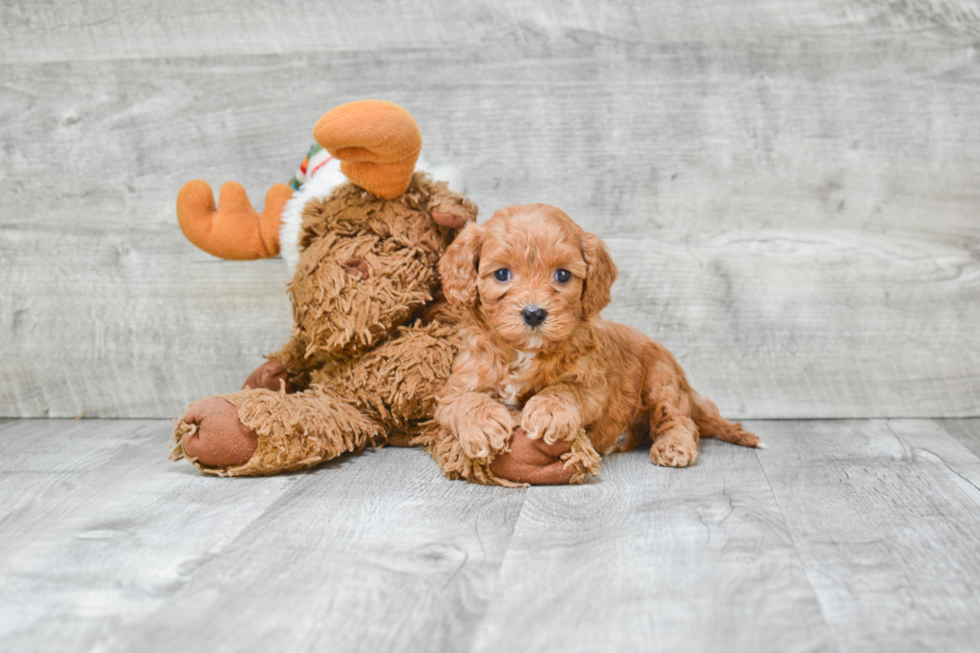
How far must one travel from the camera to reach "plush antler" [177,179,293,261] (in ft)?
6.91

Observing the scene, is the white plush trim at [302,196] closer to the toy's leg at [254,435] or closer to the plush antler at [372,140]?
the plush antler at [372,140]

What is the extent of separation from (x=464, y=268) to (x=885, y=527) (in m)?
1.02

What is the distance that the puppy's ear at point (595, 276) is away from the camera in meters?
1.80

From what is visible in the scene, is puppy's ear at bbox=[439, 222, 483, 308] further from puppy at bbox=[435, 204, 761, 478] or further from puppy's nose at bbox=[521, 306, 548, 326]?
puppy's nose at bbox=[521, 306, 548, 326]

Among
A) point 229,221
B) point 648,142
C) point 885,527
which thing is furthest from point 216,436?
point 648,142

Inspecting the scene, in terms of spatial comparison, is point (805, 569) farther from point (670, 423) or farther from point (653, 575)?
point (670, 423)

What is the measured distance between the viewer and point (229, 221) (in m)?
2.11

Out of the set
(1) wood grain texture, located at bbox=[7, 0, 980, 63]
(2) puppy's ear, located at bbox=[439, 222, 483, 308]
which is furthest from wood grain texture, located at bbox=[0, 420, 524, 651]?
(1) wood grain texture, located at bbox=[7, 0, 980, 63]

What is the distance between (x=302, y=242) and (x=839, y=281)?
170 centimetres

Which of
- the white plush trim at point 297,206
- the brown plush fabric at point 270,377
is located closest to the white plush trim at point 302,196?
the white plush trim at point 297,206

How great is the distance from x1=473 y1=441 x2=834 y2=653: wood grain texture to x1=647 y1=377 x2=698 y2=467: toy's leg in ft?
0.51

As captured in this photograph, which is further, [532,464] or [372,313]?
[372,313]

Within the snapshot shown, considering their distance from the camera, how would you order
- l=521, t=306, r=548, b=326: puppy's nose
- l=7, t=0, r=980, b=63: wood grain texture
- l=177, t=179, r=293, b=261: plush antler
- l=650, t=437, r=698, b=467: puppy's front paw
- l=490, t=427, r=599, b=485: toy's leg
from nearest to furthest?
l=521, t=306, r=548, b=326: puppy's nose → l=490, t=427, r=599, b=485: toy's leg → l=650, t=437, r=698, b=467: puppy's front paw → l=177, t=179, r=293, b=261: plush antler → l=7, t=0, r=980, b=63: wood grain texture

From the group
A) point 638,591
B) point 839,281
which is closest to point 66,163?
point 638,591
